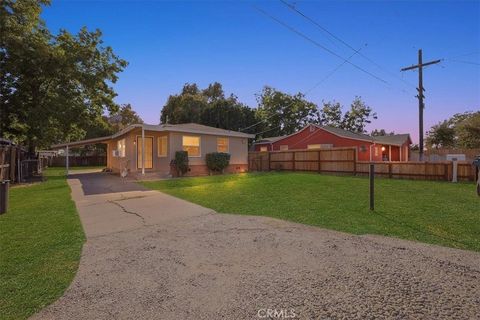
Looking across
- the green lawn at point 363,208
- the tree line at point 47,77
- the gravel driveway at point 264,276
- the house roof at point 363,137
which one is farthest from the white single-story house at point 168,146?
the gravel driveway at point 264,276

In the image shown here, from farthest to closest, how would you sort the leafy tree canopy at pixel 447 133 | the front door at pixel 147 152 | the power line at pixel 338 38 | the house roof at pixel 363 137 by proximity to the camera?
the leafy tree canopy at pixel 447 133 → the house roof at pixel 363 137 → the front door at pixel 147 152 → the power line at pixel 338 38

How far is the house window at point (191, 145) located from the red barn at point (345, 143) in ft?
41.2

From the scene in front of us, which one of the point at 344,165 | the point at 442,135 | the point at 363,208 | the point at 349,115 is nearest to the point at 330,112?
the point at 349,115

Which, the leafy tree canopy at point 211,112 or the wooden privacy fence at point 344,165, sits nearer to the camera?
the wooden privacy fence at point 344,165

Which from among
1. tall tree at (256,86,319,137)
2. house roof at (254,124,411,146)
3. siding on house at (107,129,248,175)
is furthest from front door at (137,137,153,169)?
tall tree at (256,86,319,137)

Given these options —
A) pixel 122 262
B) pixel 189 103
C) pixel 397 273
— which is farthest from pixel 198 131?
pixel 189 103

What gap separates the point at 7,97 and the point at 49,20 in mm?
5492

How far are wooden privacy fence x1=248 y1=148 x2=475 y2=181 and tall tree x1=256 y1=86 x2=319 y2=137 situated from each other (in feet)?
66.5

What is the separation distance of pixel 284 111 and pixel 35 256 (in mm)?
40838

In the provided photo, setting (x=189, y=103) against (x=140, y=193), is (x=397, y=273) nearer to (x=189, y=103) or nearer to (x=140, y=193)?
(x=140, y=193)

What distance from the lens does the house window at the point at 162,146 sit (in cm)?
1714

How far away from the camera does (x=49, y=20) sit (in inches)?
713

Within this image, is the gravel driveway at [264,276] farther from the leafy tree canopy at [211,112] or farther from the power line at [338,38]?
the leafy tree canopy at [211,112]

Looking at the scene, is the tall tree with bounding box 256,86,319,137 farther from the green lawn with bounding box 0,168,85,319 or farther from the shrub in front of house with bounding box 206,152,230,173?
the green lawn with bounding box 0,168,85,319
